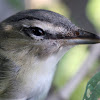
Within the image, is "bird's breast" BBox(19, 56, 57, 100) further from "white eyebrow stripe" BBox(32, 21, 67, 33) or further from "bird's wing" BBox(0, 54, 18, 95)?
"white eyebrow stripe" BBox(32, 21, 67, 33)

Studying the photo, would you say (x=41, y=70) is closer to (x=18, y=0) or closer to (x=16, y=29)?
(x=16, y=29)

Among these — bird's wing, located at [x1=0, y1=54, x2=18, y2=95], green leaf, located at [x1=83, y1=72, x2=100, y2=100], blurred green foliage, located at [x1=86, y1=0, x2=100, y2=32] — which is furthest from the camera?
Result: blurred green foliage, located at [x1=86, y1=0, x2=100, y2=32]

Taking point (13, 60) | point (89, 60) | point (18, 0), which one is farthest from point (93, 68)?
point (13, 60)

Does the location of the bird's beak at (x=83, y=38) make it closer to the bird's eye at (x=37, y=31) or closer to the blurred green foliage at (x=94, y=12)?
the bird's eye at (x=37, y=31)

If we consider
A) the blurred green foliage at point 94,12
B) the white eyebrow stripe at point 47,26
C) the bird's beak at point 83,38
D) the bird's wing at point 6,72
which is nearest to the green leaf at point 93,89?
the bird's beak at point 83,38

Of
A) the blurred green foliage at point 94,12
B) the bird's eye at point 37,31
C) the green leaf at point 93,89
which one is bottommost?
the green leaf at point 93,89

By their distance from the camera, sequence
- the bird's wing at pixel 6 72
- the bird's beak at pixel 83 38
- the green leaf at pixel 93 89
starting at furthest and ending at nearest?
the bird's wing at pixel 6 72
the bird's beak at pixel 83 38
the green leaf at pixel 93 89

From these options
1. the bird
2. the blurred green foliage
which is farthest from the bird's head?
the blurred green foliage

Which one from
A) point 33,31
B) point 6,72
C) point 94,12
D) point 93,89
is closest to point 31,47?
point 33,31
